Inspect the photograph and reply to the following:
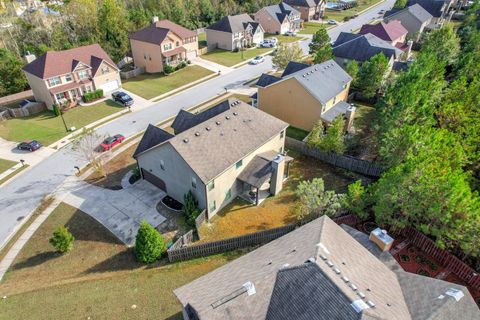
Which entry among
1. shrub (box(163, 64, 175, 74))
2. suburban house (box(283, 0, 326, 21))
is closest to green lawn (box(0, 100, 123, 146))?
shrub (box(163, 64, 175, 74))

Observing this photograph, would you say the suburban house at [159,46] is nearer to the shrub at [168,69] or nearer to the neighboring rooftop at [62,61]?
the shrub at [168,69]

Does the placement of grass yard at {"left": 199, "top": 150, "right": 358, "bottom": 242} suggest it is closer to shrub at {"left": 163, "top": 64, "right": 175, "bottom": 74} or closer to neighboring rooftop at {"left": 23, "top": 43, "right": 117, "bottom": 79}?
shrub at {"left": 163, "top": 64, "right": 175, "bottom": 74}

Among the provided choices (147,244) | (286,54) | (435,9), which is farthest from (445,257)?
(435,9)

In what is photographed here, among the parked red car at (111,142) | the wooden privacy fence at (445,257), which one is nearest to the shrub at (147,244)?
the parked red car at (111,142)

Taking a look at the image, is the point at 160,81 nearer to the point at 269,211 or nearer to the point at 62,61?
the point at 62,61

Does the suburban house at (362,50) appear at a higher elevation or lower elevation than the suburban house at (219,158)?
higher
